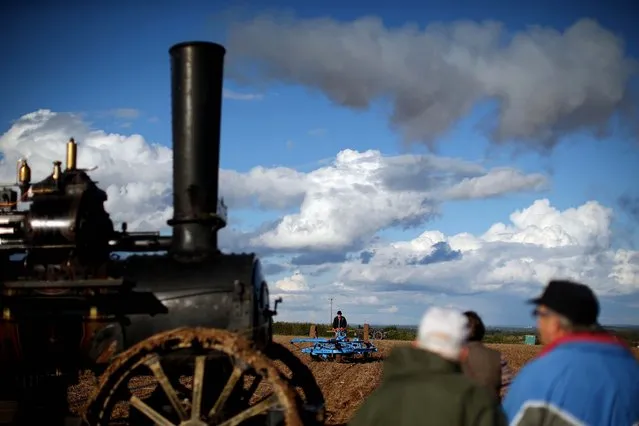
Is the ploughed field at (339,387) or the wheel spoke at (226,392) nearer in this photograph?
the wheel spoke at (226,392)

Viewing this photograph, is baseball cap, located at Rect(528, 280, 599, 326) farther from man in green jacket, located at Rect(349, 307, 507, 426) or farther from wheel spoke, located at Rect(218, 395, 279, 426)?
wheel spoke, located at Rect(218, 395, 279, 426)

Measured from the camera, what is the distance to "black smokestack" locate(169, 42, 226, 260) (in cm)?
780

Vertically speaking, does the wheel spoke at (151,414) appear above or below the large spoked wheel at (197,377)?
below

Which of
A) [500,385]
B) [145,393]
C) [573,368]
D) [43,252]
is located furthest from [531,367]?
[145,393]

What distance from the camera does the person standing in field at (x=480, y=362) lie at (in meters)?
5.82

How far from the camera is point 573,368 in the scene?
355 centimetres

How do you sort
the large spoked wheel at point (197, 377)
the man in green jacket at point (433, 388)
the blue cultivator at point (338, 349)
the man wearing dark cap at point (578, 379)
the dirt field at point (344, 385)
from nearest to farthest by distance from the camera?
the man in green jacket at point (433, 388) → the man wearing dark cap at point (578, 379) → the large spoked wheel at point (197, 377) → the dirt field at point (344, 385) → the blue cultivator at point (338, 349)

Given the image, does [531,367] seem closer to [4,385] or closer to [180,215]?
[180,215]

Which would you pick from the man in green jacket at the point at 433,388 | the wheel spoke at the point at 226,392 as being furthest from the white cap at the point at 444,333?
the wheel spoke at the point at 226,392

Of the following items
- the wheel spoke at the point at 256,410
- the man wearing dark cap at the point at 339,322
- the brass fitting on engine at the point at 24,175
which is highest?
the brass fitting on engine at the point at 24,175

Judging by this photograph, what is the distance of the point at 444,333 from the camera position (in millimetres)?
3279

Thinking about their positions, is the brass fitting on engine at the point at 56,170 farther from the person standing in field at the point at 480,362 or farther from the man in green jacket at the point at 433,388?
the man in green jacket at the point at 433,388

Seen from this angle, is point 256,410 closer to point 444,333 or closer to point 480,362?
point 480,362

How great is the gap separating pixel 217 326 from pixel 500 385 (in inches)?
109
